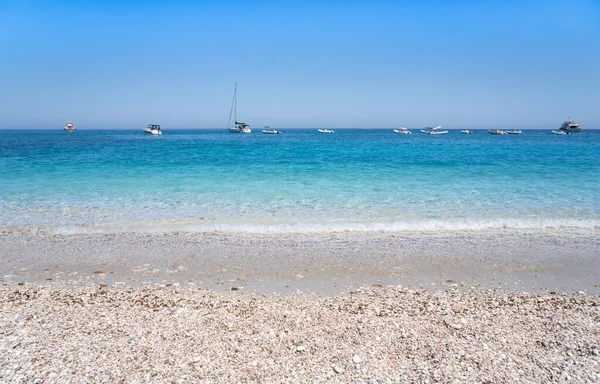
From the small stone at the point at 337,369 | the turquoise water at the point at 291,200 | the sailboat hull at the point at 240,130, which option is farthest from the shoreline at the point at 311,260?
the sailboat hull at the point at 240,130

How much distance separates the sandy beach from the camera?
4.10 meters

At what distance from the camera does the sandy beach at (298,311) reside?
4.10 meters

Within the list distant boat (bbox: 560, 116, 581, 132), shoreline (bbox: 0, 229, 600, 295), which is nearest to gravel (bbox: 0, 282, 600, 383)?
shoreline (bbox: 0, 229, 600, 295)

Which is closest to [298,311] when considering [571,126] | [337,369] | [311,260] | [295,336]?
[295,336]

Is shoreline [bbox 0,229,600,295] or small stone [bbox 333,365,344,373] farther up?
shoreline [bbox 0,229,600,295]

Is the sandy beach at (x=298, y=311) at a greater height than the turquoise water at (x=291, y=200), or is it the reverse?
the turquoise water at (x=291, y=200)

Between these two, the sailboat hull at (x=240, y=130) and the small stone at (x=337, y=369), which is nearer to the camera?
the small stone at (x=337, y=369)

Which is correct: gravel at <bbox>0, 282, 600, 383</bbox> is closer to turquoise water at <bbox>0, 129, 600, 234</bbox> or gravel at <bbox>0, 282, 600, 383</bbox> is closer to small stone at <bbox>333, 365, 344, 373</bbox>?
small stone at <bbox>333, 365, 344, 373</bbox>

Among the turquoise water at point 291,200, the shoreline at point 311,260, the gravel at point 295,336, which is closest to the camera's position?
the gravel at point 295,336

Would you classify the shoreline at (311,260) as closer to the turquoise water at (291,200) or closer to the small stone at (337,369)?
the turquoise water at (291,200)

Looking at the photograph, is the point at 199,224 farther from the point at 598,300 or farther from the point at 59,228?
the point at 598,300

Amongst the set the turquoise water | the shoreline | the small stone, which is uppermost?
the turquoise water

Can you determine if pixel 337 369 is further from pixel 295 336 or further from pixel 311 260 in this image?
pixel 311 260

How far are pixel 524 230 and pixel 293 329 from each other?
811 centimetres
